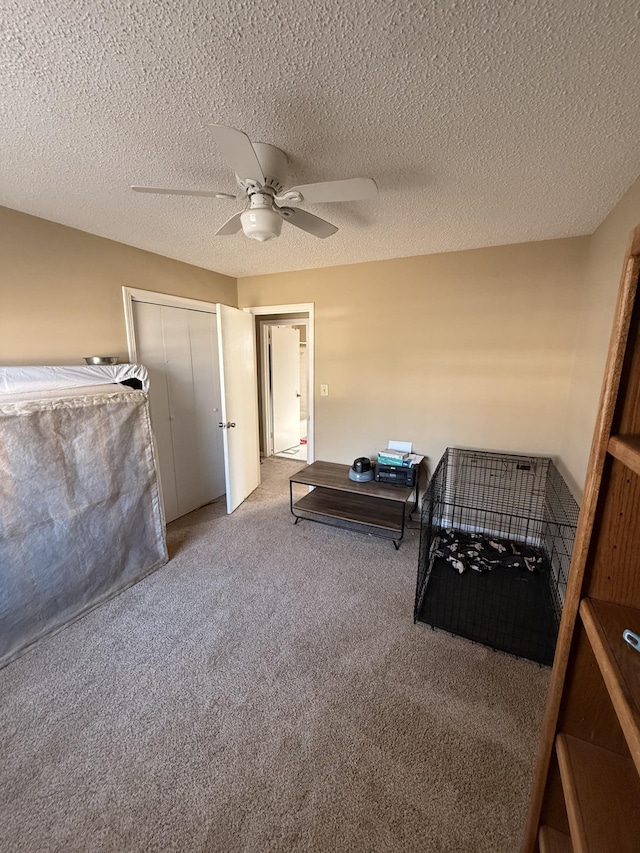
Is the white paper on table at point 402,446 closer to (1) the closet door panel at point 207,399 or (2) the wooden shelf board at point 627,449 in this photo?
(1) the closet door panel at point 207,399

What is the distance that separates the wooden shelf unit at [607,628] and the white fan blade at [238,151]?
114 cm

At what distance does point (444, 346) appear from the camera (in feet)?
9.82

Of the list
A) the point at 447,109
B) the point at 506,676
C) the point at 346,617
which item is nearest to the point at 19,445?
the point at 346,617

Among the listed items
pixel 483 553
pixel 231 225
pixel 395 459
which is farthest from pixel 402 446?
pixel 231 225

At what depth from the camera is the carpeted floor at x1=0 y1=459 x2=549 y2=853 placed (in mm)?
1146

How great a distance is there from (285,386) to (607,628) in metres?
4.97

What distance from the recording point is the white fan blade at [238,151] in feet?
3.50

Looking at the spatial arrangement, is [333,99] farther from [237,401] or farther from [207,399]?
[207,399]

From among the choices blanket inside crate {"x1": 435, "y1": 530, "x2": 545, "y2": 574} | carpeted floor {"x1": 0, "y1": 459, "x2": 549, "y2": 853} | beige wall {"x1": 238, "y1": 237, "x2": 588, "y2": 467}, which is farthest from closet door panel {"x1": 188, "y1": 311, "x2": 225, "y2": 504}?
blanket inside crate {"x1": 435, "y1": 530, "x2": 545, "y2": 574}

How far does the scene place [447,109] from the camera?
1205mm

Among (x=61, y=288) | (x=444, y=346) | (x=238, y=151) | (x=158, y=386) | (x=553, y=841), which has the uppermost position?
(x=238, y=151)

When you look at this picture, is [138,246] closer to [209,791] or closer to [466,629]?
[209,791]

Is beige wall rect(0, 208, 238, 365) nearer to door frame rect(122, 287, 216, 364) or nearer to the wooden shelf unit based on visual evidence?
door frame rect(122, 287, 216, 364)

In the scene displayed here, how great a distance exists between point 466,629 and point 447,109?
2467 mm
